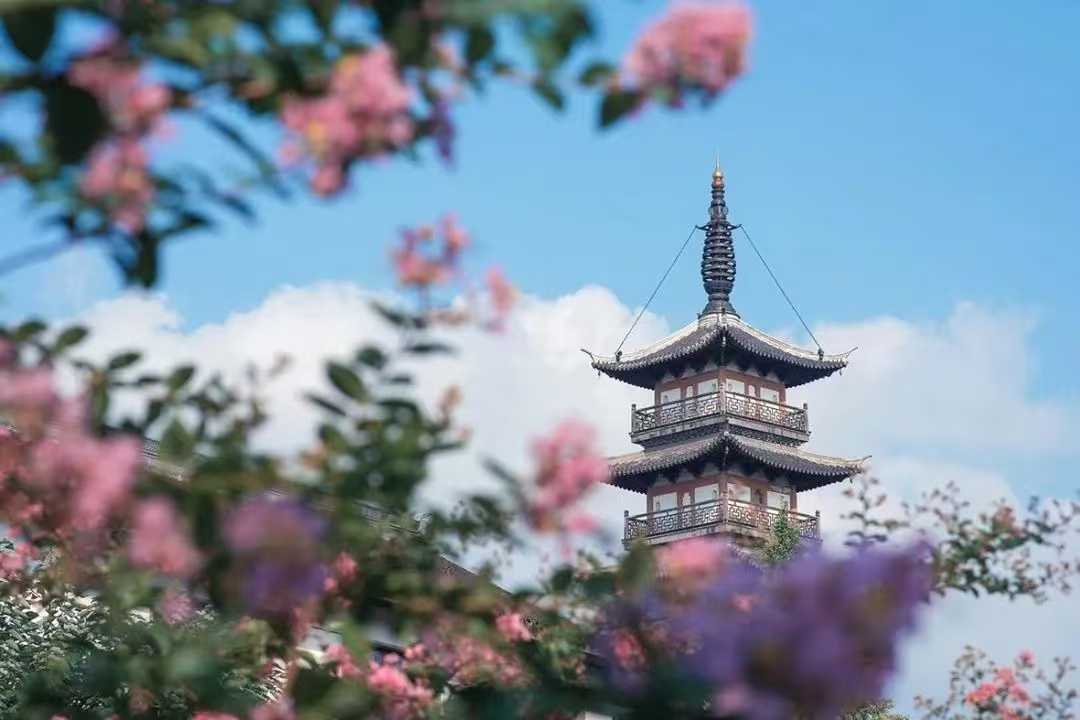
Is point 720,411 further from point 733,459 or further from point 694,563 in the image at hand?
point 694,563

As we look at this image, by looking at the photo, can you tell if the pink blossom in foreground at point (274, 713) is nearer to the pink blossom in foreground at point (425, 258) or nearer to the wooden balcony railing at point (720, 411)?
the pink blossom in foreground at point (425, 258)

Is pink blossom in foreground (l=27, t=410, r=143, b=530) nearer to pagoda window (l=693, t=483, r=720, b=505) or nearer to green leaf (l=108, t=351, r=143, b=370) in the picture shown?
green leaf (l=108, t=351, r=143, b=370)

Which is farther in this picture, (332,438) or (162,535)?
(332,438)

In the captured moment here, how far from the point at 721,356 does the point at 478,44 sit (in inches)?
1383

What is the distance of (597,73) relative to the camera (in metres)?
2.24

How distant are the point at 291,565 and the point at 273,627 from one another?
132 centimetres

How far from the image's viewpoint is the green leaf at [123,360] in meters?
2.77

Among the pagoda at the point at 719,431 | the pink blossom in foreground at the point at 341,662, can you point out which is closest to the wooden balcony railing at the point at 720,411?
the pagoda at the point at 719,431

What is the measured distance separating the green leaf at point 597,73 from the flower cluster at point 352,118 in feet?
0.94

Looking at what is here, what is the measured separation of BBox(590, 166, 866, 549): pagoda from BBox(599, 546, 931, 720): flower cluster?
33088 millimetres

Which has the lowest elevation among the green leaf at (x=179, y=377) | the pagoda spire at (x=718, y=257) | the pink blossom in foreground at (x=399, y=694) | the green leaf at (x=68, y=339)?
the pink blossom in foreground at (x=399, y=694)

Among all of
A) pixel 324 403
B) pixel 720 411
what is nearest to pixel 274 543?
pixel 324 403

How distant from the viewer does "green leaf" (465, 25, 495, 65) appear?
226 cm

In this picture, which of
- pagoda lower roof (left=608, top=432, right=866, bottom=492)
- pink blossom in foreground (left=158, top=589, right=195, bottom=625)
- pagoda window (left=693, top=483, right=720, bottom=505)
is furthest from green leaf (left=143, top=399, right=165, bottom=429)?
pagoda window (left=693, top=483, right=720, bottom=505)
